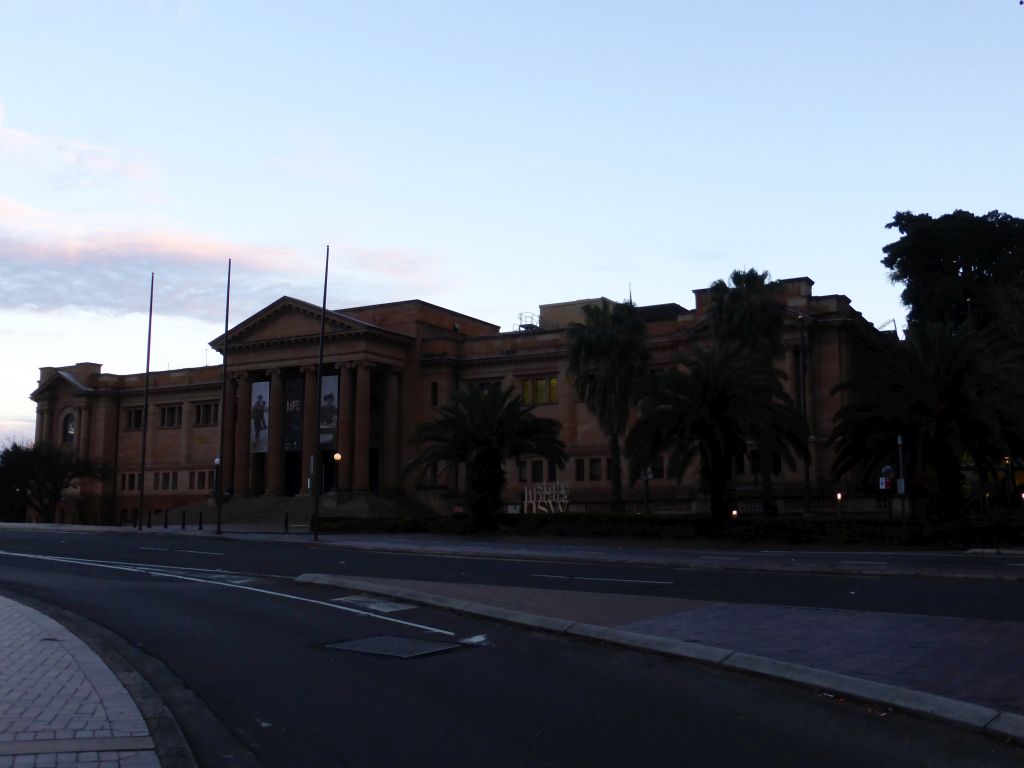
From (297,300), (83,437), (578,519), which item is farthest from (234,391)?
(578,519)

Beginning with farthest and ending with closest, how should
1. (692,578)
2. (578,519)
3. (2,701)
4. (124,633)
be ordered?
(578,519), (692,578), (124,633), (2,701)

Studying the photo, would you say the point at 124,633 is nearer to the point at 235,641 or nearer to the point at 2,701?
the point at 235,641

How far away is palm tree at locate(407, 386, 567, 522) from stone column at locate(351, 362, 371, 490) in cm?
2167

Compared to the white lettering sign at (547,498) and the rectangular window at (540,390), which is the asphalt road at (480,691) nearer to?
the white lettering sign at (547,498)

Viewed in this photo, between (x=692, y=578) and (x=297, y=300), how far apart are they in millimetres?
55695

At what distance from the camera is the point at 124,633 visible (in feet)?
46.0

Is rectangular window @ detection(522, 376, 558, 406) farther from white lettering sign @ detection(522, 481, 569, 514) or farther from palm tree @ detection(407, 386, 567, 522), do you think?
palm tree @ detection(407, 386, 567, 522)

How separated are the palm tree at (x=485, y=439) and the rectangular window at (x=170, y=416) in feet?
152

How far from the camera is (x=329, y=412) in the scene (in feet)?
229

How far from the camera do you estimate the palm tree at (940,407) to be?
3325 cm

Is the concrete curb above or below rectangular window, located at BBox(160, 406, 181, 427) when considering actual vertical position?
below

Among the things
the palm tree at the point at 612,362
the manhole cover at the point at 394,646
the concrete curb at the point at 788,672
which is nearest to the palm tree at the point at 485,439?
the palm tree at the point at 612,362

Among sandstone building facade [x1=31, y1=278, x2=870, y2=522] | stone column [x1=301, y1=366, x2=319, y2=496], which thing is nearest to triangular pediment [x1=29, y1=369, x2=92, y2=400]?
sandstone building facade [x1=31, y1=278, x2=870, y2=522]

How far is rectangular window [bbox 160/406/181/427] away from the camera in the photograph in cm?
8643
